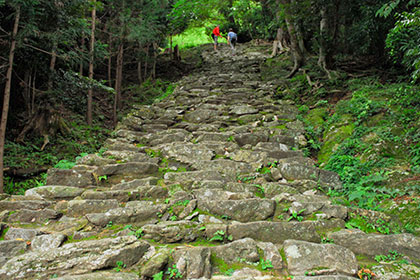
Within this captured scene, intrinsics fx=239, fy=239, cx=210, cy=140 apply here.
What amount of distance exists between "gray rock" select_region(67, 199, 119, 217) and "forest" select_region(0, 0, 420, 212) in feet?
5.37

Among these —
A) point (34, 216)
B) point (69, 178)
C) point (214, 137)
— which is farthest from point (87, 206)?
point (214, 137)

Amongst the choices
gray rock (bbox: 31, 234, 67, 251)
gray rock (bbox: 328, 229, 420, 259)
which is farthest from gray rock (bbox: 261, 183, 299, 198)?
gray rock (bbox: 31, 234, 67, 251)

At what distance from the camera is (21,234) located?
2.56 metres

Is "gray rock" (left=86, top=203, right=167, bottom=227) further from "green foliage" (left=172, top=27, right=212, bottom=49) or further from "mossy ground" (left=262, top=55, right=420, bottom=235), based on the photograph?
"green foliage" (left=172, top=27, right=212, bottom=49)

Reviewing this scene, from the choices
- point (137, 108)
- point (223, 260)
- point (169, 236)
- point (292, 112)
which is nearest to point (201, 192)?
point (169, 236)

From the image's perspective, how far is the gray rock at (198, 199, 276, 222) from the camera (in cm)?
289

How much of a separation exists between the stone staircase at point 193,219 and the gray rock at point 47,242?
11mm

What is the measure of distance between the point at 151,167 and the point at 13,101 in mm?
6552

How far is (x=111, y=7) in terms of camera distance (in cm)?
1022

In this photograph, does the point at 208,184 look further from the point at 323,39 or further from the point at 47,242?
the point at 323,39

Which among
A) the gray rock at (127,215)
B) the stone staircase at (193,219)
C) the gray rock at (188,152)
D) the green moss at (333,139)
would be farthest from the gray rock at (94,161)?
the green moss at (333,139)

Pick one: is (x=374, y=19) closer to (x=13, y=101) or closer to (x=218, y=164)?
(x=218, y=164)

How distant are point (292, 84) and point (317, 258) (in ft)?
26.0

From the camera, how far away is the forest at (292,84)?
162 inches
